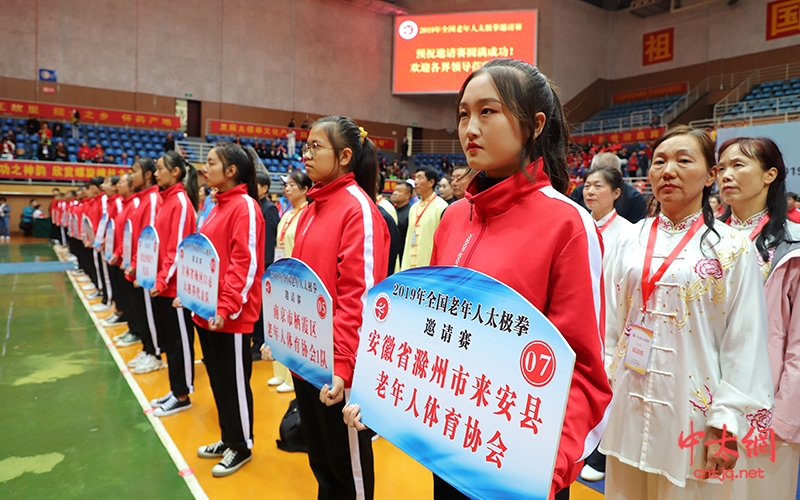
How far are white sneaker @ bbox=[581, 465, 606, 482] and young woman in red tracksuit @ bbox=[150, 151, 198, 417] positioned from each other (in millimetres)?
2469

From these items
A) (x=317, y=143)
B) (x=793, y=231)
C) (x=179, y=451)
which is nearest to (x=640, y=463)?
(x=793, y=231)

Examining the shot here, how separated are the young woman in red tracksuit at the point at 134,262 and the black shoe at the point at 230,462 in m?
1.69

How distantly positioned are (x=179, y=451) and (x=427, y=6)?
20214mm

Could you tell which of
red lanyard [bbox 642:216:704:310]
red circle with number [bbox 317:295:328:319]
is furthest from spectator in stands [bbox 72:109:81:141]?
red lanyard [bbox 642:216:704:310]

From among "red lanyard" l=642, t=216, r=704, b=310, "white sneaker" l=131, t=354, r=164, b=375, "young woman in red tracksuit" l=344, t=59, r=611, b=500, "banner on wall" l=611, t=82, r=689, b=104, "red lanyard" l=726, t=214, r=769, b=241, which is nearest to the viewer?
"young woman in red tracksuit" l=344, t=59, r=611, b=500

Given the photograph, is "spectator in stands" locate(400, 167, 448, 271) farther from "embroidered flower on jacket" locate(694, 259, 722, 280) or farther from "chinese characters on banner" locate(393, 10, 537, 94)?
"chinese characters on banner" locate(393, 10, 537, 94)

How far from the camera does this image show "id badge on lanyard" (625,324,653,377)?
5.20 feet

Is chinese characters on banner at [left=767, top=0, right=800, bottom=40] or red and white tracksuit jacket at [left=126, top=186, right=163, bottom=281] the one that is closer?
red and white tracksuit jacket at [left=126, top=186, right=163, bottom=281]

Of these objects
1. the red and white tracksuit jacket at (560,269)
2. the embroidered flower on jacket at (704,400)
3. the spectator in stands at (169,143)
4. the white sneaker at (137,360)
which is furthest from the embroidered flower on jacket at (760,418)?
the spectator in stands at (169,143)

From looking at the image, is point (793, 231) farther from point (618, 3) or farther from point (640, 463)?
point (618, 3)

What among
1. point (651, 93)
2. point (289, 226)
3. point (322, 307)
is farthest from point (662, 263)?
point (651, 93)

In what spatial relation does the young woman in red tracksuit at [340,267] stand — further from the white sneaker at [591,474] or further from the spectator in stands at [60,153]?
the spectator in stands at [60,153]

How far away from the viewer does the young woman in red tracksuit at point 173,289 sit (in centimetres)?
334

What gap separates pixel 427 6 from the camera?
20016mm
